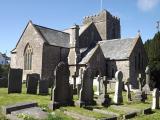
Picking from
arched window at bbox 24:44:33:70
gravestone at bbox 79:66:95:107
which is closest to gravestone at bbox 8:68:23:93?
gravestone at bbox 79:66:95:107

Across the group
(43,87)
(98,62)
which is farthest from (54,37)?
(43,87)

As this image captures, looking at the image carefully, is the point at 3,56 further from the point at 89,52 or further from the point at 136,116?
the point at 136,116

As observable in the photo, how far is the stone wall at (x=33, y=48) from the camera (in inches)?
1524

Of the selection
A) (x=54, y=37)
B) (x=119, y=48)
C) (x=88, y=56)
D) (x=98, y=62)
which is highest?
(x=54, y=37)

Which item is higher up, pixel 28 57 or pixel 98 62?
pixel 28 57

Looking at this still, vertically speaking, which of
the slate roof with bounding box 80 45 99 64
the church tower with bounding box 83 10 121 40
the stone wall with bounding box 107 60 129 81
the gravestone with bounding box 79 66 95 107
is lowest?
the gravestone with bounding box 79 66 95 107

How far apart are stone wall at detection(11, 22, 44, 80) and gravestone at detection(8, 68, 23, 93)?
1734 centimetres

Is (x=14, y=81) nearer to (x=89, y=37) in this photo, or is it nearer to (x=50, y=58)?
(x=50, y=58)

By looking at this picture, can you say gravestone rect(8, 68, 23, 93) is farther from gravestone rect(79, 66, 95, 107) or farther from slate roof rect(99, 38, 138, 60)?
slate roof rect(99, 38, 138, 60)

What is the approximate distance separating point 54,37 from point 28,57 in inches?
181

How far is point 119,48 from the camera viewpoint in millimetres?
40781

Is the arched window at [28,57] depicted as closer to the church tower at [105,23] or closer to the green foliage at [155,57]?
the green foliage at [155,57]

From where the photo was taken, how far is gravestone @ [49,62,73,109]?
14.8m

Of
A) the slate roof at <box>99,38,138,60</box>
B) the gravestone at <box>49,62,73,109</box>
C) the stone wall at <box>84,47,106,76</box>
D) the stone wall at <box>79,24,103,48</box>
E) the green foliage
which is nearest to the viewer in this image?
the gravestone at <box>49,62,73,109</box>
